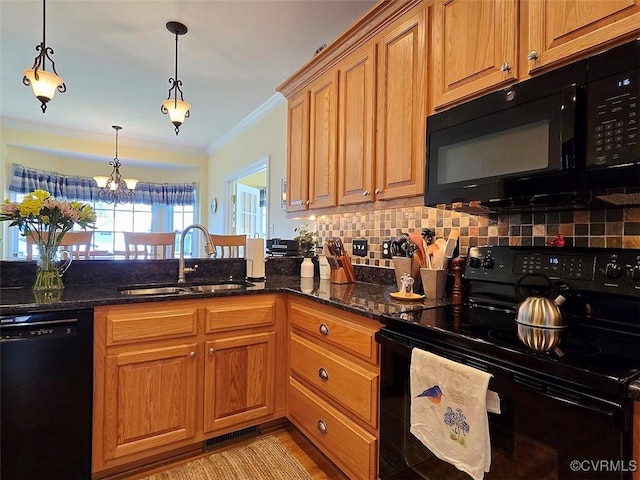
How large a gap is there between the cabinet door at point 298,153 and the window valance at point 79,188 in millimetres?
4230

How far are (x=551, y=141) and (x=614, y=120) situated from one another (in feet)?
0.49

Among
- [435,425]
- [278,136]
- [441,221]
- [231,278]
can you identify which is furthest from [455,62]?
[278,136]

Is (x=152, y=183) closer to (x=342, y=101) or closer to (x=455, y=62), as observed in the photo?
(x=342, y=101)

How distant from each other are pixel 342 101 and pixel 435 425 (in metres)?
1.78

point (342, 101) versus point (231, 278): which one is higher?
point (342, 101)

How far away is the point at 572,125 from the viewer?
995 millimetres

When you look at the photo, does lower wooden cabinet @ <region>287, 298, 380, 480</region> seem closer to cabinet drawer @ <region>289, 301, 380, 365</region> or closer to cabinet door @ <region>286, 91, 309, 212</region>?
cabinet drawer @ <region>289, 301, 380, 365</region>

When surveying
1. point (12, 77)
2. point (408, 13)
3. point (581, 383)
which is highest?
point (12, 77)

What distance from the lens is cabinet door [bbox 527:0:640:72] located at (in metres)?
0.97

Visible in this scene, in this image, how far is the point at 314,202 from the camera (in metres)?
2.35

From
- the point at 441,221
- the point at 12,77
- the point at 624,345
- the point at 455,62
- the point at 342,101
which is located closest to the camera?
the point at 624,345

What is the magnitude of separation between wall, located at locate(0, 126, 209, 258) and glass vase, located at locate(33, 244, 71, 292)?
4137 millimetres

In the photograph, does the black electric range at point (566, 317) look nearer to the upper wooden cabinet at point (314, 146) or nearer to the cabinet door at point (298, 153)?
the upper wooden cabinet at point (314, 146)

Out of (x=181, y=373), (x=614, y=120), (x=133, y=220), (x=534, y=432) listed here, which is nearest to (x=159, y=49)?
(x=181, y=373)
